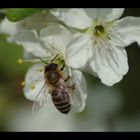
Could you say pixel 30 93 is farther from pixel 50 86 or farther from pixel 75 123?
pixel 75 123

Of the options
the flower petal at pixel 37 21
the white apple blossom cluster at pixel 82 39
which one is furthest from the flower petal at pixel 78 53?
the flower petal at pixel 37 21

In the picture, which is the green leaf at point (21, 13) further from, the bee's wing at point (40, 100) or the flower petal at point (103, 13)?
the bee's wing at point (40, 100)

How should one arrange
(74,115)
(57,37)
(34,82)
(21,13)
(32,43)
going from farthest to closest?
(74,115), (34,82), (32,43), (57,37), (21,13)

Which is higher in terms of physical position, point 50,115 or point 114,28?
point 114,28

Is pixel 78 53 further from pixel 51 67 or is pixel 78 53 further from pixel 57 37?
pixel 51 67

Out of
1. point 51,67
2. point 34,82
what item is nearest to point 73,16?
point 51,67
